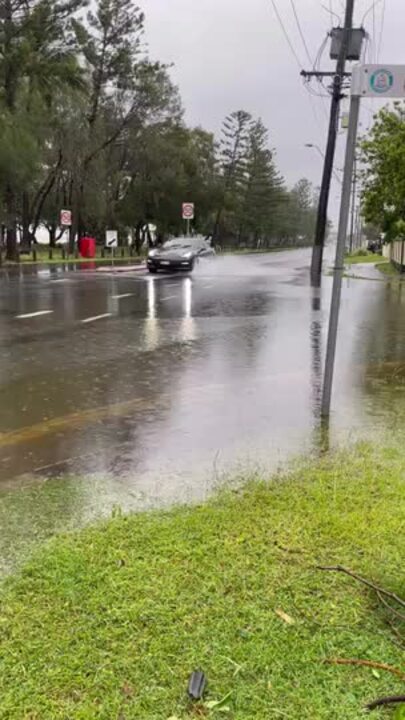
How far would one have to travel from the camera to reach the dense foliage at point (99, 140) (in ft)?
102

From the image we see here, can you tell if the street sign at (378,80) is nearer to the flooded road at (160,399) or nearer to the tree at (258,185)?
the flooded road at (160,399)

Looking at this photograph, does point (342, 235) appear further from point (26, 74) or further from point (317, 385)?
point (26, 74)

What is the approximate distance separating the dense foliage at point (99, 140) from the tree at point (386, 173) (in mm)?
15639

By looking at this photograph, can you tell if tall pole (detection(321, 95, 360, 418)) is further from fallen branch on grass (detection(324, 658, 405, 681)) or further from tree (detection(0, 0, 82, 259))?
tree (detection(0, 0, 82, 259))

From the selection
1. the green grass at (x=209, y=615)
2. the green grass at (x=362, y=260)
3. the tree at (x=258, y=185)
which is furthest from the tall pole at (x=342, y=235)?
the tree at (x=258, y=185)

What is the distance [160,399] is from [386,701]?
461cm

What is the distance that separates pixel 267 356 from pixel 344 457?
434 cm

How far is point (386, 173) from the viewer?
89.4 ft

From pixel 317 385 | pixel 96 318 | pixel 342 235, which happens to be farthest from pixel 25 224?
pixel 342 235

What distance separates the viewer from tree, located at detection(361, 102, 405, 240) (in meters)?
26.0

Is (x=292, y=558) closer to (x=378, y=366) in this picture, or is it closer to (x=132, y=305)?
(x=378, y=366)

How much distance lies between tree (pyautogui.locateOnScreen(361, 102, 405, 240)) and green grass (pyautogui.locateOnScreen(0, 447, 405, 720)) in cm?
2457

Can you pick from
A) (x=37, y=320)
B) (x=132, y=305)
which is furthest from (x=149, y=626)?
(x=132, y=305)

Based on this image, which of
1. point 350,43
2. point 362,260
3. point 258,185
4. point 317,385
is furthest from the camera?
point 258,185
